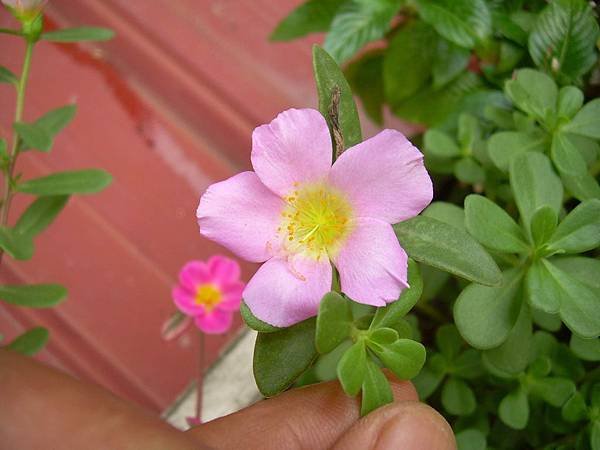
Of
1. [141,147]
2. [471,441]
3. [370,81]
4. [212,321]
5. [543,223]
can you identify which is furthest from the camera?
[141,147]

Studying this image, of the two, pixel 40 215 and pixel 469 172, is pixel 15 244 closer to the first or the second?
pixel 40 215

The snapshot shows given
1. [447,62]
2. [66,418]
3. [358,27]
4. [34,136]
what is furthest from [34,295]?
A: [447,62]

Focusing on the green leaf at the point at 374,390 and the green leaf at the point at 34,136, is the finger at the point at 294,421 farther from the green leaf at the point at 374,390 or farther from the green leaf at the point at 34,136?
the green leaf at the point at 34,136

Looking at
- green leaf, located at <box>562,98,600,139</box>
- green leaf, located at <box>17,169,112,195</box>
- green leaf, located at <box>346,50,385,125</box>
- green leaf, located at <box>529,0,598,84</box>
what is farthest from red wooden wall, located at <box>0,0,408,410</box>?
green leaf, located at <box>562,98,600,139</box>

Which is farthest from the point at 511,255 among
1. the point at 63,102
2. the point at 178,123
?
the point at 63,102

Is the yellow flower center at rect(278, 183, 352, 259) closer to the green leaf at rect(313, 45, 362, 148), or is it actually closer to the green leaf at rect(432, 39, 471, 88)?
the green leaf at rect(313, 45, 362, 148)

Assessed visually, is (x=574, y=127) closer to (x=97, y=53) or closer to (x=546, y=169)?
(x=546, y=169)
